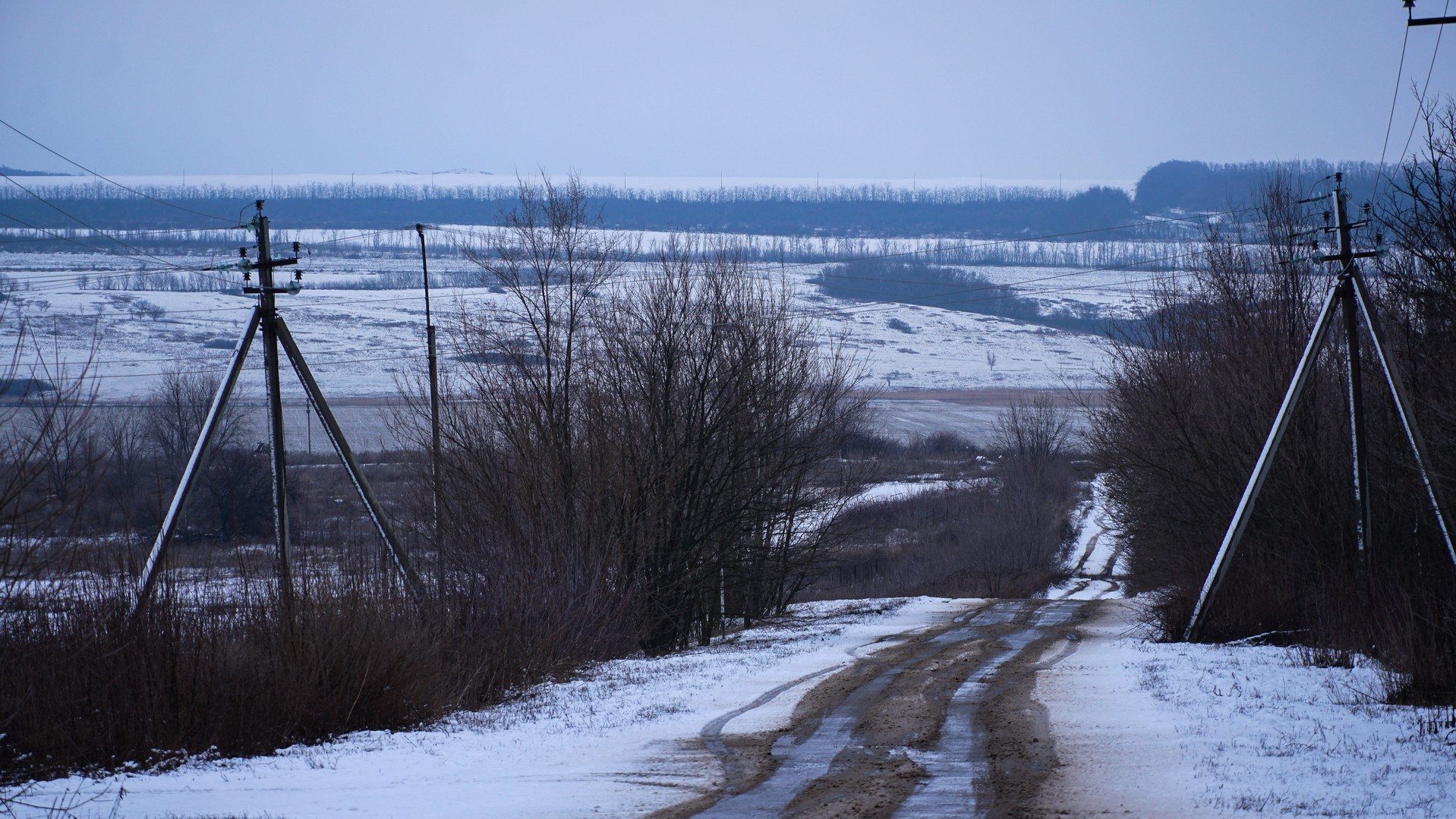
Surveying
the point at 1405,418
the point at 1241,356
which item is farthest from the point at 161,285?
the point at 1405,418

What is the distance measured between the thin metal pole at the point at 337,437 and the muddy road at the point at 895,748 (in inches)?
Result: 296

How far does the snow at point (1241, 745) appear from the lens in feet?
21.4

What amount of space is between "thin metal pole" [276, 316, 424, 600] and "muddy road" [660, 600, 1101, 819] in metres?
7.52

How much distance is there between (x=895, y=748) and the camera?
832 centimetres

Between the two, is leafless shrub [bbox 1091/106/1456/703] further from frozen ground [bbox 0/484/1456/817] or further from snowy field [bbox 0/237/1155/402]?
snowy field [bbox 0/237/1155/402]

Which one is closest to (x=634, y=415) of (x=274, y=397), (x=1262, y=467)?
(x=274, y=397)

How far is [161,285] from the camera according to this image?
264 feet

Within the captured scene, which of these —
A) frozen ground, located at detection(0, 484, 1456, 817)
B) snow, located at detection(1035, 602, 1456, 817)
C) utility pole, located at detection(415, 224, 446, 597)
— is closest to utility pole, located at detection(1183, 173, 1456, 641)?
frozen ground, located at detection(0, 484, 1456, 817)

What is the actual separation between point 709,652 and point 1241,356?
1545 centimetres

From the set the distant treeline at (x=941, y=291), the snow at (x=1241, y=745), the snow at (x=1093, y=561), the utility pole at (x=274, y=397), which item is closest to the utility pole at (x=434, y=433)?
the utility pole at (x=274, y=397)

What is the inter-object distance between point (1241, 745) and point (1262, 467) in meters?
10.1

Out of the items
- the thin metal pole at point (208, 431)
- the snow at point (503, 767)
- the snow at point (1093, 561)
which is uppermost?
the thin metal pole at point (208, 431)

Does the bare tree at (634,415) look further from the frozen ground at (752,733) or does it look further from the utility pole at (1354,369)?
the utility pole at (1354,369)

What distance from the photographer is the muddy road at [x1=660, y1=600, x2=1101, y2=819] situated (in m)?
6.67
